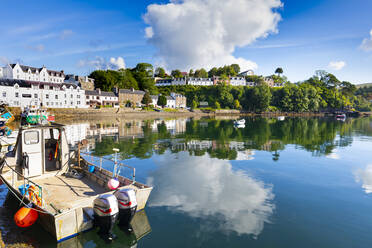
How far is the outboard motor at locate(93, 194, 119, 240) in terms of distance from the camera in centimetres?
957

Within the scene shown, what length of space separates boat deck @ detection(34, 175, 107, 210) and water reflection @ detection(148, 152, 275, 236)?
380cm

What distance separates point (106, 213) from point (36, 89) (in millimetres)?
90664

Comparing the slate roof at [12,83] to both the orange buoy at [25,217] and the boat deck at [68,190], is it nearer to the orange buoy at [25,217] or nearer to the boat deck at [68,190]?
the boat deck at [68,190]

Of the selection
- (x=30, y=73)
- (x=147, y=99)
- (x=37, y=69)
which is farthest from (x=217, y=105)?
(x=30, y=73)

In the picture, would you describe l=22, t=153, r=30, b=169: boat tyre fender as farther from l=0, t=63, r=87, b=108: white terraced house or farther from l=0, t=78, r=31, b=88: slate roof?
l=0, t=78, r=31, b=88: slate roof

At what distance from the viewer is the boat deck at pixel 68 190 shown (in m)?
10.6

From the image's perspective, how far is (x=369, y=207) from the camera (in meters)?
13.8

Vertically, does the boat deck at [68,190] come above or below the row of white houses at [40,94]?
below

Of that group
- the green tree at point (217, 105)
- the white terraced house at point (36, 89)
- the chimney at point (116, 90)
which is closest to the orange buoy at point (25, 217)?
the white terraced house at point (36, 89)

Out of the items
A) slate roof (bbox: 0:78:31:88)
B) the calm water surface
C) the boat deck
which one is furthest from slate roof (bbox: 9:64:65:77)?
the boat deck

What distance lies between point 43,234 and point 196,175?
12.0 metres

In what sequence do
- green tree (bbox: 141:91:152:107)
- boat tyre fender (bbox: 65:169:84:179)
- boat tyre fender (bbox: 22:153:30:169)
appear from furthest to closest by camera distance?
green tree (bbox: 141:91:152:107), boat tyre fender (bbox: 65:169:84:179), boat tyre fender (bbox: 22:153:30:169)

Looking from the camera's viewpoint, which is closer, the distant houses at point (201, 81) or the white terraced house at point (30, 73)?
the white terraced house at point (30, 73)

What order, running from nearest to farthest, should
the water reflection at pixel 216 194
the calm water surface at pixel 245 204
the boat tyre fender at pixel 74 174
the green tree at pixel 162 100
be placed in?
the calm water surface at pixel 245 204, the water reflection at pixel 216 194, the boat tyre fender at pixel 74 174, the green tree at pixel 162 100
